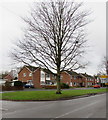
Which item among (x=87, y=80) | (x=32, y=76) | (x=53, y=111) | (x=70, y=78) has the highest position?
(x=32, y=76)

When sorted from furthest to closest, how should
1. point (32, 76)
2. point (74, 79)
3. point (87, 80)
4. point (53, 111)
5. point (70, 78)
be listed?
point (87, 80) < point (74, 79) < point (70, 78) < point (32, 76) < point (53, 111)

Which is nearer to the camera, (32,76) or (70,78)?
(32,76)

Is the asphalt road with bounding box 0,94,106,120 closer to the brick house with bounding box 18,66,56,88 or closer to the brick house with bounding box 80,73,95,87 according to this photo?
the brick house with bounding box 18,66,56,88

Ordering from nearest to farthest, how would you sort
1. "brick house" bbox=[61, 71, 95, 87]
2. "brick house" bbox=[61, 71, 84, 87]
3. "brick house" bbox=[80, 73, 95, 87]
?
"brick house" bbox=[61, 71, 84, 87] < "brick house" bbox=[61, 71, 95, 87] < "brick house" bbox=[80, 73, 95, 87]

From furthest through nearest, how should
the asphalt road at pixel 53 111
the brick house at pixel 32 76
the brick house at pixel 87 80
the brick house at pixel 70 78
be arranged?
the brick house at pixel 87 80
the brick house at pixel 70 78
the brick house at pixel 32 76
the asphalt road at pixel 53 111

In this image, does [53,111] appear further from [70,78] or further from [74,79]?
[74,79]

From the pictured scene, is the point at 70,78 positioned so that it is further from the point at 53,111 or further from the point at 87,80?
the point at 53,111

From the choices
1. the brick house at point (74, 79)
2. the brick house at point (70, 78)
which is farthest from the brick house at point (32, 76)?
the brick house at point (70, 78)

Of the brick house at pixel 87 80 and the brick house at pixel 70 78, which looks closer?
the brick house at pixel 70 78

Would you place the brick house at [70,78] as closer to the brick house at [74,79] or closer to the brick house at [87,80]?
the brick house at [74,79]

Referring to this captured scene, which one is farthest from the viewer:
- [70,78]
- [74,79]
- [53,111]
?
[74,79]

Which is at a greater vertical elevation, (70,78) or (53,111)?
(70,78)

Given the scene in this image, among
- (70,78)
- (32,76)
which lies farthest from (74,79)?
(32,76)

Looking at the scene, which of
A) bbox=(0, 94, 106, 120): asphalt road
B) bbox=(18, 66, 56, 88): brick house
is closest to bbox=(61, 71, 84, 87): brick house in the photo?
bbox=(18, 66, 56, 88): brick house
